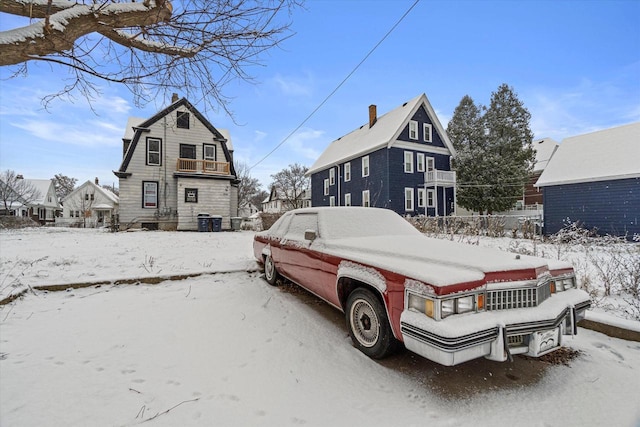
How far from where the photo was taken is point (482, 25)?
7.51m

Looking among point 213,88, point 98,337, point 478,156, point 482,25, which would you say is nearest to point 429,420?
point 98,337

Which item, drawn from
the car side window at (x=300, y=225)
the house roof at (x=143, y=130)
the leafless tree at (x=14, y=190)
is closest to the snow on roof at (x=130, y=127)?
the house roof at (x=143, y=130)

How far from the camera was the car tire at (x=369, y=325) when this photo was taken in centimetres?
260

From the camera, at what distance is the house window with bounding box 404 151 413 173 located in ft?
73.4

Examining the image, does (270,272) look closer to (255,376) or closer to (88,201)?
(255,376)

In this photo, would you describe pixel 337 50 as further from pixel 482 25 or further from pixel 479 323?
pixel 479 323

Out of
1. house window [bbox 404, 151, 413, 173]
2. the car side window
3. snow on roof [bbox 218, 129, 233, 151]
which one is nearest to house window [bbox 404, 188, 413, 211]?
house window [bbox 404, 151, 413, 173]

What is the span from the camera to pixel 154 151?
19.2m

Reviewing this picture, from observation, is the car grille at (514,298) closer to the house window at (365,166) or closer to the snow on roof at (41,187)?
the house window at (365,166)

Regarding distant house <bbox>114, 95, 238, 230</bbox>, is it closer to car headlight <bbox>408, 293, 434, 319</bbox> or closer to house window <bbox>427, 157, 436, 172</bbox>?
house window <bbox>427, 157, 436, 172</bbox>

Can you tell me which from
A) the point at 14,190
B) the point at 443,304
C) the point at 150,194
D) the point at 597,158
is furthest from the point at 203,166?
the point at 14,190

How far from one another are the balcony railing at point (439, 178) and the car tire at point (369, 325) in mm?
21240

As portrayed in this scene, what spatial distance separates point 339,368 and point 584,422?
5.81 feet

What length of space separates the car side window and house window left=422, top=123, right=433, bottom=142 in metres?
21.4
